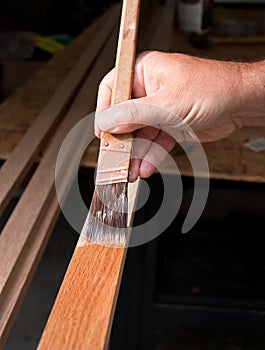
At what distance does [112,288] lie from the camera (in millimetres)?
818

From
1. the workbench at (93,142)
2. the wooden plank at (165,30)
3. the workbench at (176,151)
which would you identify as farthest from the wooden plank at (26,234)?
the wooden plank at (165,30)

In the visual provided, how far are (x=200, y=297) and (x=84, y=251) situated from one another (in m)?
0.77

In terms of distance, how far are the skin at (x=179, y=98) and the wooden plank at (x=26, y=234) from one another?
0.27 metres

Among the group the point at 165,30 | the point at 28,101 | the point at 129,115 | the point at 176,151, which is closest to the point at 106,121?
the point at 129,115

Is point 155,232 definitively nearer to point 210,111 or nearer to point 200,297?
point 200,297

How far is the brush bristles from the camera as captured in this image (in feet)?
3.07

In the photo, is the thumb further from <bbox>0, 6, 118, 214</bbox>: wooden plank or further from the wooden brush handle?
<bbox>0, 6, 118, 214</bbox>: wooden plank

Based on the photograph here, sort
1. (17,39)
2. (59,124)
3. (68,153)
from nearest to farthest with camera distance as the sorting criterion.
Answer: (68,153) < (59,124) < (17,39)

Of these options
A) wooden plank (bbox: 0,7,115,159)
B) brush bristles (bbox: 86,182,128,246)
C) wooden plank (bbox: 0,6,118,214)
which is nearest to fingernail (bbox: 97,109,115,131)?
brush bristles (bbox: 86,182,128,246)

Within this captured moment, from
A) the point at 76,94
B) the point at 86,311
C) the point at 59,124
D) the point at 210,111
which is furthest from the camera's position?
the point at 76,94

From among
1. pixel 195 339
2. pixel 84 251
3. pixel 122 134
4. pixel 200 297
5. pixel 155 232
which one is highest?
pixel 122 134

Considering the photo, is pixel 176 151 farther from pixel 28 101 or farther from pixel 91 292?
pixel 91 292

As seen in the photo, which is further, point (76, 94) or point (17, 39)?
point (17, 39)

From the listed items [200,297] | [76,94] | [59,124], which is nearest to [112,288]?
[200,297]
